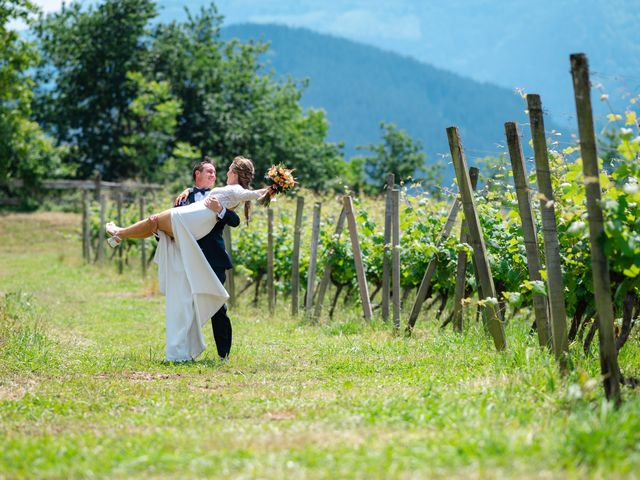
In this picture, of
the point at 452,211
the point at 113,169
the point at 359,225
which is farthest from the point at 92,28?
Result: the point at 452,211

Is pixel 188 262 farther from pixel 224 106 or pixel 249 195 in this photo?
pixel 224 106

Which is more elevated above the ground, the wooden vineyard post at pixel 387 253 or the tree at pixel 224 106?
the tree at pixel 224 106

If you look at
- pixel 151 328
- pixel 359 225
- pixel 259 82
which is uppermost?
pixel 259 82

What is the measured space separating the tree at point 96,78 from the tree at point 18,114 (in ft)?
10.9

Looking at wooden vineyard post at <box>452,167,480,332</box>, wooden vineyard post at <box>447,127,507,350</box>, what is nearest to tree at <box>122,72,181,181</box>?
wooden vineyard post at <box>452,167,480,332</box>

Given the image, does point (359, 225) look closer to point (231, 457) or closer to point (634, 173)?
point (634, 173)

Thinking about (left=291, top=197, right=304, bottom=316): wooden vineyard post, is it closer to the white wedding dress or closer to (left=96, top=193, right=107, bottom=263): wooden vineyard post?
the white wedding dress

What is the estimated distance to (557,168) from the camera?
25.6ft

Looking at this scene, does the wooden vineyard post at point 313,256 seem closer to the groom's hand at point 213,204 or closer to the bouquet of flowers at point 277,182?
the bouquet of flowers at point 277,182

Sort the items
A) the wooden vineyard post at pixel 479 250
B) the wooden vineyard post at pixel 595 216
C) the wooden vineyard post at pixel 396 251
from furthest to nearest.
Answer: the wooden vineyard post at pixel 396 251 → the wooden vineyard post at pixel 479 250 → the wooden vineyard post at pixel 595 216

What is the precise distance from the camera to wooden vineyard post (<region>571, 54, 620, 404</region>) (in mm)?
5602

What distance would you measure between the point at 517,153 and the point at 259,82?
4379 cm

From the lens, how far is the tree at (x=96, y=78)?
46.1 meters

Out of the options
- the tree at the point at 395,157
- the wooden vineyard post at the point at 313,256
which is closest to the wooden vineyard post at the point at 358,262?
the wooden vineyard post at the point at 313,256
